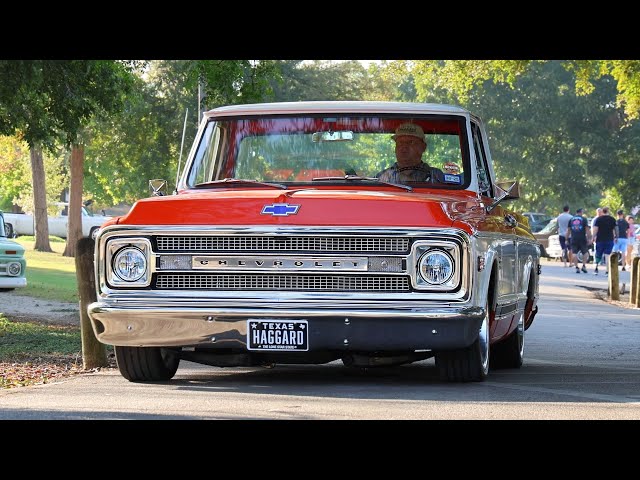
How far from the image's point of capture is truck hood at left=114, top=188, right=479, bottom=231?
9617 mm

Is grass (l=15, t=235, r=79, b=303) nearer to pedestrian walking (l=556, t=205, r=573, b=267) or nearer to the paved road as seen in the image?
pedestrian walking (l=556, t=205, r=573, b=267)

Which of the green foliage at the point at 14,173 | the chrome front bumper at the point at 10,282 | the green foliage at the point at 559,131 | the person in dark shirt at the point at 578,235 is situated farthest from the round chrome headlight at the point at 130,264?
the green foliage at the point at 559,131

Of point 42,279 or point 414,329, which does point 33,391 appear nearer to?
point 414,329

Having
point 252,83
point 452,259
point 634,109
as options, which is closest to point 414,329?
point 452,259

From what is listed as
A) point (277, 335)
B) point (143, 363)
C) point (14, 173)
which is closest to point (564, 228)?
point (14, 173)

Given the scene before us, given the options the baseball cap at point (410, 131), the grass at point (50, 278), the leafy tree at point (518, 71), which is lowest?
the grass at point (50, 278)

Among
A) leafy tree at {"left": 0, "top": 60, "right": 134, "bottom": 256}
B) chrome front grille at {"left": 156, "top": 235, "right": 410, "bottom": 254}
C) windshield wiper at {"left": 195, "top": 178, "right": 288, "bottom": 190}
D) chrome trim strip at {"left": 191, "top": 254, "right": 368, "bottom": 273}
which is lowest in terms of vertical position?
chrome trim strip at {"left": 191, "top": 254, "right": 368, "bottom": 273}

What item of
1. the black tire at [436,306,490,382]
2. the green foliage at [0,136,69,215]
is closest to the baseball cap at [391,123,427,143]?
the black tire at [436,306,490,382]

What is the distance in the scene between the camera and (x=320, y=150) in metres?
11.3

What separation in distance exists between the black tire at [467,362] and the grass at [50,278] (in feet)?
56.6

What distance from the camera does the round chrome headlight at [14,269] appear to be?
2712 cm

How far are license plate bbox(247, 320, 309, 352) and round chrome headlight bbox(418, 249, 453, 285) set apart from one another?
2.77 ft

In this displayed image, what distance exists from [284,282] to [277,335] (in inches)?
14.9

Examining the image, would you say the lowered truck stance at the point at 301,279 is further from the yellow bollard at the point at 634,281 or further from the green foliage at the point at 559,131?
the green foliage at the point at 559,131
